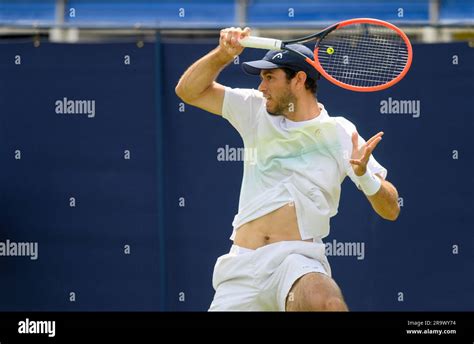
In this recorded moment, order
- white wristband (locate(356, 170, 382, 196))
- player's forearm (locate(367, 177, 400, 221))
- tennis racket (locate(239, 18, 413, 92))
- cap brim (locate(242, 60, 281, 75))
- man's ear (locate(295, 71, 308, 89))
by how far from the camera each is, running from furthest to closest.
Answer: tennis racket (locate(239, 18, 413, 92))
man's ear (locate(295, 71, 308, 89))
cap brim (locate(242, 60, 281, 75))
player's forearm (locate(367, 177, 400, 221))
white wristband (locate(356, 170, 382, 196))

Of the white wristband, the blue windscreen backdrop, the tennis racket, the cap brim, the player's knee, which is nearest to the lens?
the player's knee

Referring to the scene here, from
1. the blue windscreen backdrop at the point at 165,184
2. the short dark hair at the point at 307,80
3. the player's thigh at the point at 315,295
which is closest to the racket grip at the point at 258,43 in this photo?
the short dark hair at the point at 307,80

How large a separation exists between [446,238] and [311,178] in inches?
69.7

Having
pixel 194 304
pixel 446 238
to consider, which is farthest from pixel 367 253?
pixel 194 304

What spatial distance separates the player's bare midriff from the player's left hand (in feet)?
1.32

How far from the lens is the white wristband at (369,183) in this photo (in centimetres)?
605

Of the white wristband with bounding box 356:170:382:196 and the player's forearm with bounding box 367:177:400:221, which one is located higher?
the white wristband with bounding box 356:170:382:196

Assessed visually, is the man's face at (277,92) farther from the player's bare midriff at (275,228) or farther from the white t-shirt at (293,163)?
the player's bare midriff at (275,228)

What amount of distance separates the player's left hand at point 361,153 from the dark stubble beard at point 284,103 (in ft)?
1.50

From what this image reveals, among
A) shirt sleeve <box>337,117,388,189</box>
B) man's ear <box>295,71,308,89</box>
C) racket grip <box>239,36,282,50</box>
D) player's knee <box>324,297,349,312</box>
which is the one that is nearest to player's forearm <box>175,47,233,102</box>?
racket grip <box>239,36,282,50</box>

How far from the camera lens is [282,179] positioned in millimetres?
6293

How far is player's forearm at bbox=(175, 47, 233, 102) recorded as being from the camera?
624 cm

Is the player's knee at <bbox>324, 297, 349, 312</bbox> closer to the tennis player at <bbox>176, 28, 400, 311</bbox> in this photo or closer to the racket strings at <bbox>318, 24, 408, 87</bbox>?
the tennis player at <bbox>176, 28, 400, 311</bbox>
